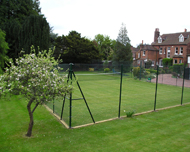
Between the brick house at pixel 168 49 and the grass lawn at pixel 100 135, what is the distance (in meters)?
35.1

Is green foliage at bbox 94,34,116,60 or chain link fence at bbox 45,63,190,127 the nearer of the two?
chain link fence at bbox 45,63,190,127

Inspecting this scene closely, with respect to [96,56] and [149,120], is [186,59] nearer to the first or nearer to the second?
[96,56]

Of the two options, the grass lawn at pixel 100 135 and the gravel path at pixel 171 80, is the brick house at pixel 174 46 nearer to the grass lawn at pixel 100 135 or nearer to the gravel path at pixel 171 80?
the gravel path at pixel 171 80

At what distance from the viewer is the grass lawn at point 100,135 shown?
5.80 metres

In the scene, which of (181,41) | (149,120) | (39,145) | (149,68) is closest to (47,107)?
(39,145)

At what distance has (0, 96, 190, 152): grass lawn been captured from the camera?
19.0 ft

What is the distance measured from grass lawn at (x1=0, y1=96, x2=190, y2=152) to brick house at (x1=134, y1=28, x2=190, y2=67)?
3510cm

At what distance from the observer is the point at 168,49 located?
4353 centimetres

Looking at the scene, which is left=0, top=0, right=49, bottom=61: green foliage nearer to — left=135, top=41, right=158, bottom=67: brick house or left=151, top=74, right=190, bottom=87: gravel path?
left=151, top=74, right=190, bottom=87: gravel path

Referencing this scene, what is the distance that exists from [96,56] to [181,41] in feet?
66.8

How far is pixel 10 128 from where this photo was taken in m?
7.27

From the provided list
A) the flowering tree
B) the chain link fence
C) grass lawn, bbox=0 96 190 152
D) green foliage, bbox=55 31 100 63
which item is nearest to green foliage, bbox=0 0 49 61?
the chain link fence

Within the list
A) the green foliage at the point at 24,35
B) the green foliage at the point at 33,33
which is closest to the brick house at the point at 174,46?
the green foliage at the point at 33,33

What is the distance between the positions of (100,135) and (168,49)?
4188 centimetres
